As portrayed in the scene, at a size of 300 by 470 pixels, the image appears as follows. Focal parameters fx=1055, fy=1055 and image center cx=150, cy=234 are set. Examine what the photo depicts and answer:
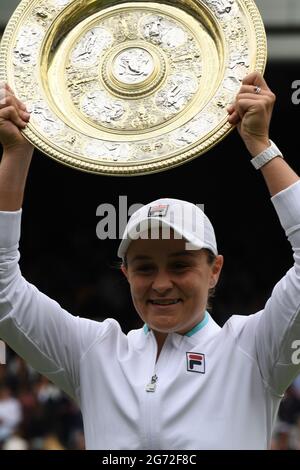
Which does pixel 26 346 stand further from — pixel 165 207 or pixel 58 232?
pixel 58 232

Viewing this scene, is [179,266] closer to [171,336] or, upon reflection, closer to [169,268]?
[169,268]

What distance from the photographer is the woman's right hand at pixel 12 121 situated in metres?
3.24

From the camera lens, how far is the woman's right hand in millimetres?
3236

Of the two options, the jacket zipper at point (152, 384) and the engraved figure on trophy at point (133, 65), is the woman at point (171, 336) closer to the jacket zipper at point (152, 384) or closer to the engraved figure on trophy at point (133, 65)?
the jacket zipper at point (152, 384)

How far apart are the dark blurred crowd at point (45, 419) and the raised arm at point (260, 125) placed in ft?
15.9

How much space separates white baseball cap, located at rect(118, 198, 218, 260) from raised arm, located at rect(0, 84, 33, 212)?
36 centimetres

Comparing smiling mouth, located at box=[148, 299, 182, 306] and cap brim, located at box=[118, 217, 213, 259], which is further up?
cap brim, located at box=[118, 217, 213, 259]

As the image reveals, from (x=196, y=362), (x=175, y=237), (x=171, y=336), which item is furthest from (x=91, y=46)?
(x=196, y=362)

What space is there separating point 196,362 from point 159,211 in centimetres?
47

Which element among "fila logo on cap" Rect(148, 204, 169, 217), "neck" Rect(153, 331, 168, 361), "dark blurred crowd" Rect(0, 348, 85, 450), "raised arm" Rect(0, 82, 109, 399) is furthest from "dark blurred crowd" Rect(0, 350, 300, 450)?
"fila logo on cap" Rect(148, 204, 169, 217)

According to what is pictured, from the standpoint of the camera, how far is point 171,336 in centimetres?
318

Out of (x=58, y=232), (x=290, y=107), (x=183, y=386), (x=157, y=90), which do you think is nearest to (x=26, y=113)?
(x=157, y=90)

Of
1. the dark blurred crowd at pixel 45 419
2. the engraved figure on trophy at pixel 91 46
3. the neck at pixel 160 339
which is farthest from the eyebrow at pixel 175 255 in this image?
the dark blurred crowd at pixel 45 419

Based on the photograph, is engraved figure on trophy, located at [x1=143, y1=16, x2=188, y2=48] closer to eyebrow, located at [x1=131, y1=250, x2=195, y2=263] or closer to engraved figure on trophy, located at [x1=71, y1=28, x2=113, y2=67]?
engraved figure on trophy, located at [x1=71, y1=28, x2=113, y2=67]
